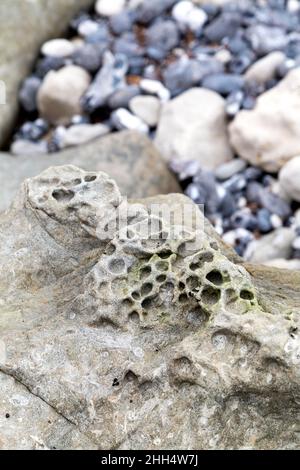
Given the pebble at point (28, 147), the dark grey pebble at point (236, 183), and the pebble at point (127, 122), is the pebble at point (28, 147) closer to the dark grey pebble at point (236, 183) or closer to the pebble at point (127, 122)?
the pebble at point (127, 122)

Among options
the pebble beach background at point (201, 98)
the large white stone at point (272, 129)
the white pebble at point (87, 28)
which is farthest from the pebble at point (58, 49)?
Result: the large white stone at point (272, 129)

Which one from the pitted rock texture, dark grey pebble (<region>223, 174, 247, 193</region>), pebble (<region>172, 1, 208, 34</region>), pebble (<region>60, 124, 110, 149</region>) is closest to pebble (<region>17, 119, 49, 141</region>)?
pebble (<region>60, 124, 110, 149</region>)

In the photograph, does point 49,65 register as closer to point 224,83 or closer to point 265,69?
point 224,83

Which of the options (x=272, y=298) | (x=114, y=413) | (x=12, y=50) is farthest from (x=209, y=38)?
(x=114, y=413)

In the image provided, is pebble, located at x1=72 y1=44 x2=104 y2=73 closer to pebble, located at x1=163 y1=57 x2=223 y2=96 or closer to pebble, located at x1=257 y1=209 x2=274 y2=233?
pebble, located at x1=163 y1=57 x2=223 y2=96
